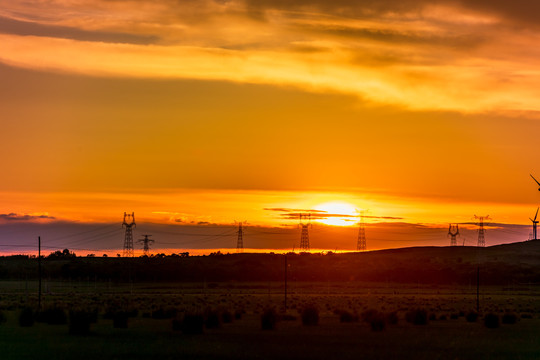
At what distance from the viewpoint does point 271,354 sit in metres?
42.9

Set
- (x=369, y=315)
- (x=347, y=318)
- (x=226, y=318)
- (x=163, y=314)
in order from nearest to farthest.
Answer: (x=226, y=318) < (x=369, y=315) < (x=347, y=318) < (x=163, y=314)

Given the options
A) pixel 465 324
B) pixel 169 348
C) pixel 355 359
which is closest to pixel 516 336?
pixel 465 324

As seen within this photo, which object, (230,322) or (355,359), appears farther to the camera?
(230,322)

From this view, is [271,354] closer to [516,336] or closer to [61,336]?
[61,336]

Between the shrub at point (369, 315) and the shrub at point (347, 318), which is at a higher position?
the shrub at point (369, 315)

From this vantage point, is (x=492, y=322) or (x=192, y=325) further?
(x=492, y=322)

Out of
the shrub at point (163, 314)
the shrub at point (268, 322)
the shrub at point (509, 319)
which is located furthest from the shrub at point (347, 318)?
the shrub at point (163, 314)

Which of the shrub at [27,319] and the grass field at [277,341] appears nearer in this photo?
the grass field at [277,341]

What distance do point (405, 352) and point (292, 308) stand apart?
167ft

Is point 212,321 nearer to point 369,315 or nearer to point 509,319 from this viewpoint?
point 369,315

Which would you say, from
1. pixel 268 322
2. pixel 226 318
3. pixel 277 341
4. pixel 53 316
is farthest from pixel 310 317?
pixel 53 316

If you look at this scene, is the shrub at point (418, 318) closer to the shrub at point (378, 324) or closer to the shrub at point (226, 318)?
the shrub at point (378, 324)

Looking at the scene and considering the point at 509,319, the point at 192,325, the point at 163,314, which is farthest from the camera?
the point at 163,314

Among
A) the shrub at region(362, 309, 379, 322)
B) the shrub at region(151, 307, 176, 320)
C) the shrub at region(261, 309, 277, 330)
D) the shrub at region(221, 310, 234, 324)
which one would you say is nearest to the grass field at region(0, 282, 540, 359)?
the shrub at region(362, 309, 379, 322)
